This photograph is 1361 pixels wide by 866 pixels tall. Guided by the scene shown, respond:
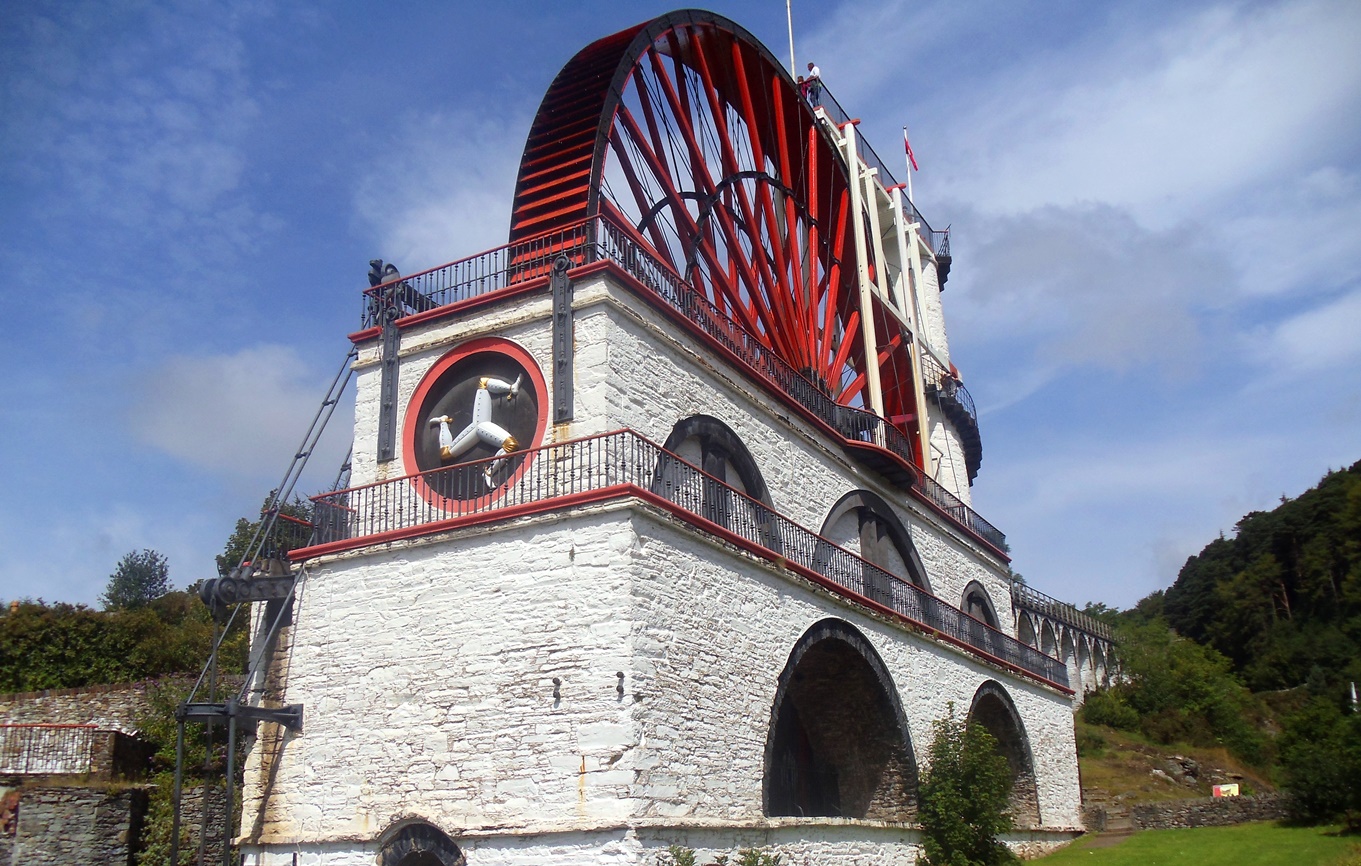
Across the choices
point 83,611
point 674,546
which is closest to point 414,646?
point 674,546

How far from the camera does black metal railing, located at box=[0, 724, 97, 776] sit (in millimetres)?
14328

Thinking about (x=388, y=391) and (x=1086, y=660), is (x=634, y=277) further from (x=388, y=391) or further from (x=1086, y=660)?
(x=1086, y=660)

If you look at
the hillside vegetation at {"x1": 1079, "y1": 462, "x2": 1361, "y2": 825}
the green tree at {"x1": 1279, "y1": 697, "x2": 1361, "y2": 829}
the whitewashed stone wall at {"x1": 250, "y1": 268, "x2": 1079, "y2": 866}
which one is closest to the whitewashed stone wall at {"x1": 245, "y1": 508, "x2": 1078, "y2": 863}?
the whitewashed stone wall at {"x1": 250, "y1": 268, "x2": 1079, "y2": 866}

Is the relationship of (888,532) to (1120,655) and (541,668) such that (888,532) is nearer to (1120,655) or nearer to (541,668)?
(541,668)

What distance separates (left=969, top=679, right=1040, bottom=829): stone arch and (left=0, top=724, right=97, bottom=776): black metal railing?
15.0 metres

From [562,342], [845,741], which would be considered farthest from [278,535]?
[845,741]

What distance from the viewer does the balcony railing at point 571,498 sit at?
11914mm

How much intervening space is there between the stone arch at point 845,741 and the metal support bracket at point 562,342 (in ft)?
17.4

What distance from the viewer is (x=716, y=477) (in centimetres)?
1434

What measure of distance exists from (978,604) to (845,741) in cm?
833

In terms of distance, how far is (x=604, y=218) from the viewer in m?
13.8

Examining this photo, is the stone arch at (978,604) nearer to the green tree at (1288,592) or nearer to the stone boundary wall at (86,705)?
the stone boundary wall at (86,705)

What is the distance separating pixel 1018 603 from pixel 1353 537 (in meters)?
20.5

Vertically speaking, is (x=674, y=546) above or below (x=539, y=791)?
above
